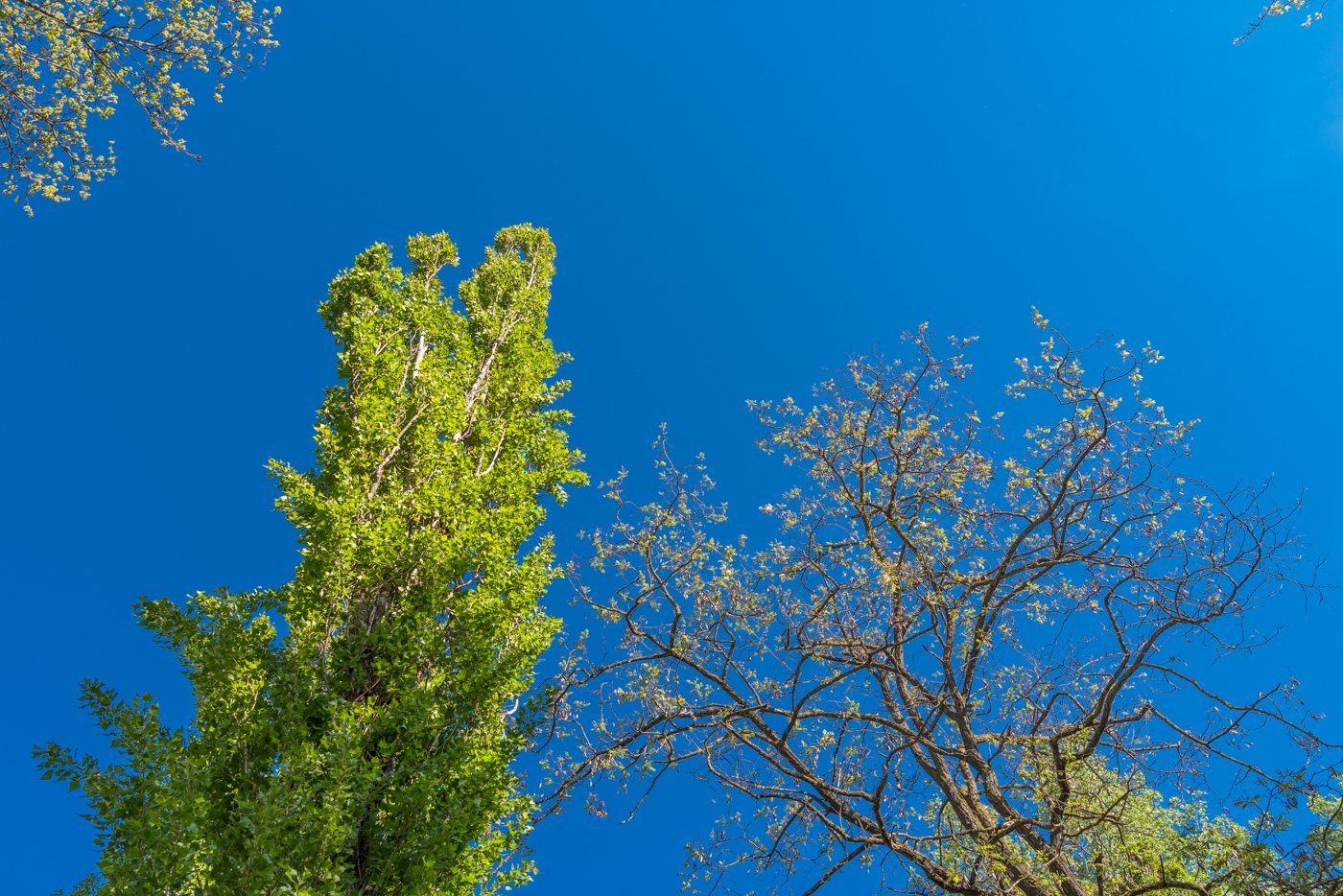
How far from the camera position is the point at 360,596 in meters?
7.19

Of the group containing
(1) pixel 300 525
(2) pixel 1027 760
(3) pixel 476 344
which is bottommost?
(2) pixel 1027 760

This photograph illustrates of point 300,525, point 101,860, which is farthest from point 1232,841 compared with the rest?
point 300,525

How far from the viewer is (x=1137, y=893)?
5488mm

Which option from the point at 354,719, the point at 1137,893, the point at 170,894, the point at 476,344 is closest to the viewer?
the point at 170,894

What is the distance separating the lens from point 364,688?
22.0 feet

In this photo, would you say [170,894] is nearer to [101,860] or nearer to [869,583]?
[101,860]

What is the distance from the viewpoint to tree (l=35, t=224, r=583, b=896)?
4.81 meters

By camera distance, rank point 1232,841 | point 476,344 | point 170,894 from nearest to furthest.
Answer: point 170,894, point 1232,841, point 476,344

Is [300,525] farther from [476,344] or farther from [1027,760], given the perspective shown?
[1027,760]

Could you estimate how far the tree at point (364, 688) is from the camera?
15.8ft

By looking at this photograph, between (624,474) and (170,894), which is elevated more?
(624,474)

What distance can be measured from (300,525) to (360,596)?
126 cm

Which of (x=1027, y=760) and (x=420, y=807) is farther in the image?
(x=1027, y=760)

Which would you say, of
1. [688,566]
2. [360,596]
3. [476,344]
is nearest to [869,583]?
[688,566]
